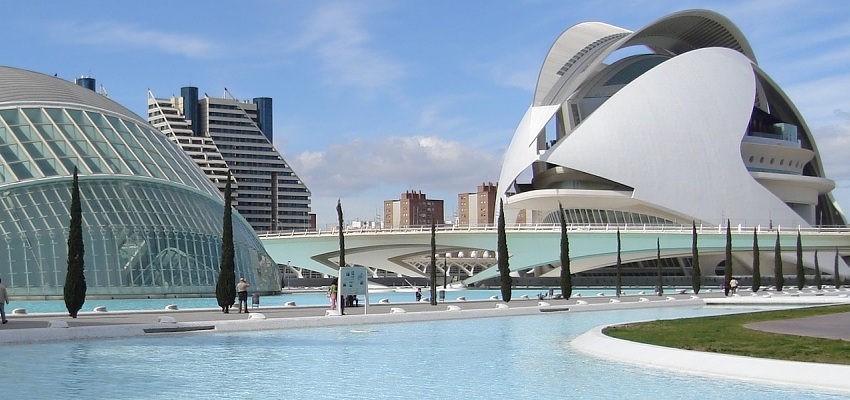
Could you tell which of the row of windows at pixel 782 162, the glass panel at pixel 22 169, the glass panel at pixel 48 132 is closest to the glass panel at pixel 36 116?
the glass panel at pixel 48 132

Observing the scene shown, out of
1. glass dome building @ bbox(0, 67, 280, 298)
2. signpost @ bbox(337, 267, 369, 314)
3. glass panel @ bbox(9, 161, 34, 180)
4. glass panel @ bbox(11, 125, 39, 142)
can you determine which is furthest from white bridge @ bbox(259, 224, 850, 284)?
signpost @ bbox(337, 267, 369, 314)

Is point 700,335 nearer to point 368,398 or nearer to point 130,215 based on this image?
point 368,398

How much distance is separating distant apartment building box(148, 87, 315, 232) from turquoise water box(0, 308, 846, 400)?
153265 mm

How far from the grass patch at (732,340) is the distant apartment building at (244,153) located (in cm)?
15080

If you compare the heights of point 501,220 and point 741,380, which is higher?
point 501,220

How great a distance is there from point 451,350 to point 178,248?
2679 centimetres

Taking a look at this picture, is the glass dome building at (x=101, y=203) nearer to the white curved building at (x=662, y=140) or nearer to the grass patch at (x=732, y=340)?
the grass patch at (x=732, y=340)

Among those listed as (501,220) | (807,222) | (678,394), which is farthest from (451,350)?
(807,222)

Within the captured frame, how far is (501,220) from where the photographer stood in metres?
46.8

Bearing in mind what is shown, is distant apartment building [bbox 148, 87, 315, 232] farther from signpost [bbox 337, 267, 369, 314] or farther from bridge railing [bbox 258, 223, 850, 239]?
signpost [bbox 337, 267, 369, 314]

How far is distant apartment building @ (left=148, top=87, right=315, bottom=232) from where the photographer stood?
175875mm

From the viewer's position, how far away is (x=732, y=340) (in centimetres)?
2189

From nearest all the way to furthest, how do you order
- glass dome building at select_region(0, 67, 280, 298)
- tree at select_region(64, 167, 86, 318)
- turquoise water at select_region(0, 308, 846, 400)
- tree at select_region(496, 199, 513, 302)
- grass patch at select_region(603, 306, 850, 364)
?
turquoise water at select_region(0, 308, 846, 400)
grass patch at select_region(603, 306, 850, 364)
tree at select_region(64, 167, 86, 318)
glass dome building at select_region(0, 67, 280, 298)
tree at select_region(496, 199, 513, 302)

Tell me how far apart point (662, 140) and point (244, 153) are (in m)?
109
